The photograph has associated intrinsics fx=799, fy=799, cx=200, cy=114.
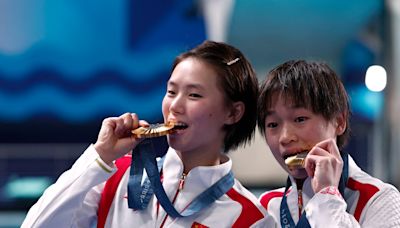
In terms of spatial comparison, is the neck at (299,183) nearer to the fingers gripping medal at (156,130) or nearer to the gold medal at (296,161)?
the gold medal at (296,161)

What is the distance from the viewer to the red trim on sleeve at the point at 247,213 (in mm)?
2059

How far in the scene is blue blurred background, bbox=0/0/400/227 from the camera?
17.4 ft

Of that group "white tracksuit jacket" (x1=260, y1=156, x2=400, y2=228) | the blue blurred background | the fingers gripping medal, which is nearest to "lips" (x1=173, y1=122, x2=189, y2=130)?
the fingers gripping medal

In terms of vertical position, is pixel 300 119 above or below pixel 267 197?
above

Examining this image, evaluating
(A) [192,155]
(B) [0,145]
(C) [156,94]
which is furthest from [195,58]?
(B) [0,145]

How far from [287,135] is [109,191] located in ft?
1.63

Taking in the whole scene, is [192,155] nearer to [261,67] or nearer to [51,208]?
[51,208]

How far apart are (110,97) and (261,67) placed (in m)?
1.03

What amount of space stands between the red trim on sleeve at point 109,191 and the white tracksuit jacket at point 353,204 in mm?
420

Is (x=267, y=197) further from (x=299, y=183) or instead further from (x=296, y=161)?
(x=296, y=161)

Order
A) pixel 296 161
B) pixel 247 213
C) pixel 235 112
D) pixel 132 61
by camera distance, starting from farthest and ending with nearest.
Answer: pixel 132 61
pixel 235 112
pixel 247 213
pixel 296 161

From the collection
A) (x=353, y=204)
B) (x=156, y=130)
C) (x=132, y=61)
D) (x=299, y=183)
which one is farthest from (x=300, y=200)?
(x=132, y=61)

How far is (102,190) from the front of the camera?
2137 millimetres

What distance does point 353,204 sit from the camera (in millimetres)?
1983
